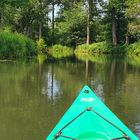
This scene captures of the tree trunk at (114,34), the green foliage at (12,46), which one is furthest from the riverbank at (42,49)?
the tree trunk at (114,34)

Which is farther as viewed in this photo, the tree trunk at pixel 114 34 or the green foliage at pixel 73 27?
the green foliage at pixel 73 27

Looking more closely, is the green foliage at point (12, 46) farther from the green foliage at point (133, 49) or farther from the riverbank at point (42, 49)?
the green foliage at point (133, 49)

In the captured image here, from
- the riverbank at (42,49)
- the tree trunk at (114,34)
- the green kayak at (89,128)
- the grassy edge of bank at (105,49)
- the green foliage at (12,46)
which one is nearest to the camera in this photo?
the green kayak at (89,128)

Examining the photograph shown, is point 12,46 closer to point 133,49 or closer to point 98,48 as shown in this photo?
point 133,49

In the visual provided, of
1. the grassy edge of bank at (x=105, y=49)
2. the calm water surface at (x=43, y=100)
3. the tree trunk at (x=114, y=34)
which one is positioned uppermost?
the tree trunk at (x=114, y=34)

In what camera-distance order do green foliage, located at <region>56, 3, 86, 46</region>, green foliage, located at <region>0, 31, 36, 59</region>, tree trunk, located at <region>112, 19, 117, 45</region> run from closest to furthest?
green foliage, located at <region>0, 31, 36, 59</region>, tree trunk, located at <region>112, 19, 117, 45</region>, green foliage, located at <region>56, 3, 86, 46</region>

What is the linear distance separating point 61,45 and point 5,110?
1541 inches

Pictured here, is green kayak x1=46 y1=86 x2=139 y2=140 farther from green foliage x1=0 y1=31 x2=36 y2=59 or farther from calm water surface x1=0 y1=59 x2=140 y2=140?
green foliage x1=0 y1=31 x2=36 y2=59

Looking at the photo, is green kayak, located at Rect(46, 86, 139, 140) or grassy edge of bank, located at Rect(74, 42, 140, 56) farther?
grassy edge of bank, located at Rect(74, 42, 140, 56)

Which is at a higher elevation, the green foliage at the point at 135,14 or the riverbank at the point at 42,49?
the green foliage at the point at 135,14

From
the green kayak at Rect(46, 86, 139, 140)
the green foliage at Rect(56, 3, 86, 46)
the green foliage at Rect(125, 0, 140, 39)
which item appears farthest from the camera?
the green foliage at Rect(56, 3, 86, 46)

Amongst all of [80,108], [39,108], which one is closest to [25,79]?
[39,108]

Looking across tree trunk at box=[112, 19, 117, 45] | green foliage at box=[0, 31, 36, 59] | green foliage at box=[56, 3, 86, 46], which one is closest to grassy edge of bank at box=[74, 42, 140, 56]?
tree trunk at box=[112, 19, 117, 45]

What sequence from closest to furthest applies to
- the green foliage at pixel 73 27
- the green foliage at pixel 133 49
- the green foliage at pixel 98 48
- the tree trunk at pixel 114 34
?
the green foliage at pixel 133 49 → the green foliage at pixel 98 48 → the tree trunk at pixel 114 34 → the green foliage at pixel 73 27
